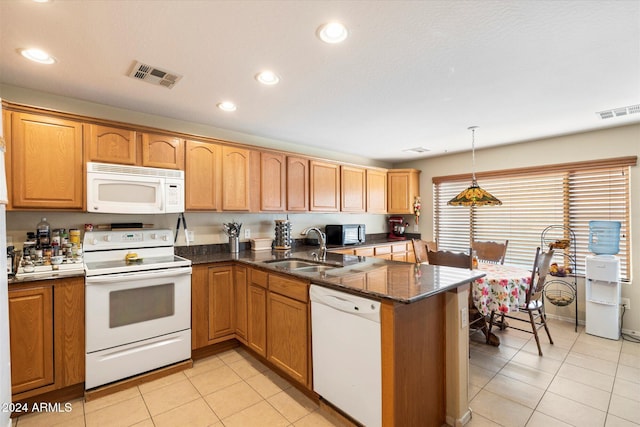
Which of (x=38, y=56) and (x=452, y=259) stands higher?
(x=38, y=56)

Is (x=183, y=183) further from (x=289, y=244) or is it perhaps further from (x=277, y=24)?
(x=277, y=24)

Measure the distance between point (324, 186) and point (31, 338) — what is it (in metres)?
3.23

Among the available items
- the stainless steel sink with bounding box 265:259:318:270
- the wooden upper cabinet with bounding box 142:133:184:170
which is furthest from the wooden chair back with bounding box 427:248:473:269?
the wooden upper cabinet with bounding box 142:133:184:170

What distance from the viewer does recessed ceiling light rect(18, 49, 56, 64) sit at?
5.98ft

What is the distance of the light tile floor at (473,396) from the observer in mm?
1953

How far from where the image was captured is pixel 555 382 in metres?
2.36

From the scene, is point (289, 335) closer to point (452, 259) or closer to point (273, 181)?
point (452, 259)

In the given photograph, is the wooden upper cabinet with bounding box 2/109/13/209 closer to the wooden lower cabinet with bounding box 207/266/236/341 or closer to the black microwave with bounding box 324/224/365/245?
the wooden lower cabinet with bounding box 207/266/236/341

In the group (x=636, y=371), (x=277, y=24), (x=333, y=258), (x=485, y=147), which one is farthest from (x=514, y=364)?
(x=277, y=24)

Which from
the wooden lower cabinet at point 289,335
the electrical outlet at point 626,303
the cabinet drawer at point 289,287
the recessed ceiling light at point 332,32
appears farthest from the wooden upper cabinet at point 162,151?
the electrical outlet at point 626,303

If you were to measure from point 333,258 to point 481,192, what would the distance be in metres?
1.69

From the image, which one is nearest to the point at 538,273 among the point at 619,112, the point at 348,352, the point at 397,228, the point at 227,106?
the point at 619,112

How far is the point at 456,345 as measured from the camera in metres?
1.88

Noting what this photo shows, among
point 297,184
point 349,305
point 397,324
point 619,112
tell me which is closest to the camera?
point 397,324
